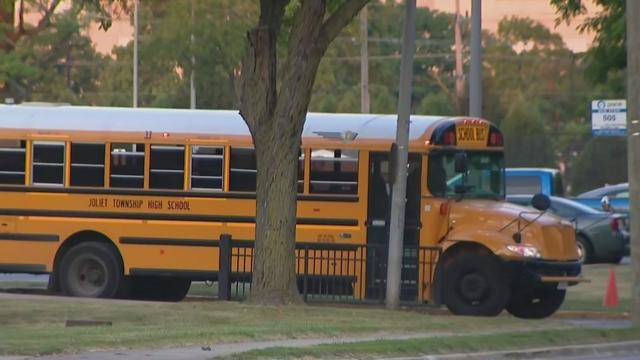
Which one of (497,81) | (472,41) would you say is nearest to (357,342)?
(472,41)

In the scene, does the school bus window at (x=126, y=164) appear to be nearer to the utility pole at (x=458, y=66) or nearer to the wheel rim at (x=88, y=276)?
the wheel rim at (x=88, y=276)

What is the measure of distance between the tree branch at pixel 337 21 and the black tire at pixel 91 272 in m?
4.79

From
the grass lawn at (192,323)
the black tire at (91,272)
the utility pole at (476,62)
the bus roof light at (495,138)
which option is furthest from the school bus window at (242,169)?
the utility pole at (476,62)

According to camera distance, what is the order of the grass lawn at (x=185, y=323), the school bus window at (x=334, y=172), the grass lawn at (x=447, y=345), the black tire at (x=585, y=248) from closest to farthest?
1. the grass lawn at (x=447, y=345)
2. the grass lawn at (x=185, y=323)
3. the school bus window at (x=334, y=172)
4. the black tire at (x=585, y=248)

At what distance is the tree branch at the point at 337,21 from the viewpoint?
1961 centimetres

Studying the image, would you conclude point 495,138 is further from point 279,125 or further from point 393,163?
point 279,125

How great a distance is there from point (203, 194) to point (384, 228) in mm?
2699

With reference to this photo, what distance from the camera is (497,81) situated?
73750 millimetres

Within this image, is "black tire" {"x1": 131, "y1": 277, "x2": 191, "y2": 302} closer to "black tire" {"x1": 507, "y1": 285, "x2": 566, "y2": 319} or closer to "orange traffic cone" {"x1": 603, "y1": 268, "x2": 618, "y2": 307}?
"black tire" {"x1": 507, "y1": 285, "x2": 566, "y2": 319}

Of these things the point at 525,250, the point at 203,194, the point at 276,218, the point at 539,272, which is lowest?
the point at 539,272

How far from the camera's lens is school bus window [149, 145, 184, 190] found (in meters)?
21.7

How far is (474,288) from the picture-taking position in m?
20.1

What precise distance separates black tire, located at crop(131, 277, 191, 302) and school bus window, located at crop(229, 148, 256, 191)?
2189mm

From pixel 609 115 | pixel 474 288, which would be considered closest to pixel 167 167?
pixel 474 288
